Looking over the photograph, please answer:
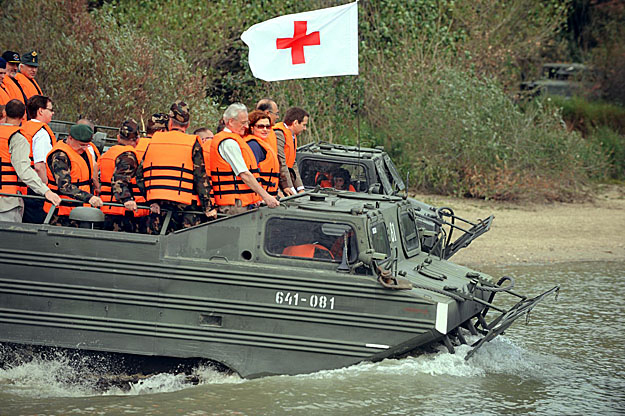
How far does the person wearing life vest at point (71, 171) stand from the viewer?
7.96 meters

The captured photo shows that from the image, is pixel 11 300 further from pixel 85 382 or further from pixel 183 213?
pixel 183 213

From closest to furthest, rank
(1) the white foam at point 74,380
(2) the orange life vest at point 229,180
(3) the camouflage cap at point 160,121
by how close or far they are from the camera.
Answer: (1) the white foam at point 74,380 < (2) the orange life vest at point 229,180 < (3) the camouflage cap at point 160,121

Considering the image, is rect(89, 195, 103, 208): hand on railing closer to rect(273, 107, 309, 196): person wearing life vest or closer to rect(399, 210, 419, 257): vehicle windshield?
rect(273, 107, 309, 196): person wearing life vest

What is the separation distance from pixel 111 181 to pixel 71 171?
1.10 ft

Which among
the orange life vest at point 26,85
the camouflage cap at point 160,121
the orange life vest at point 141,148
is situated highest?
the orange life vest at point 26,85

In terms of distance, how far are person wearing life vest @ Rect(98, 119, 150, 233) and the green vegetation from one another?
7.00 metres

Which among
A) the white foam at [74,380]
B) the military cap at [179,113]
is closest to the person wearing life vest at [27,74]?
the military cap at [179,113]

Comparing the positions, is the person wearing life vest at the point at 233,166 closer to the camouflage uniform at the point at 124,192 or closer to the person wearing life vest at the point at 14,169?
the camouflage uniform at the point at 124,192

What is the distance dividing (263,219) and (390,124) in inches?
463

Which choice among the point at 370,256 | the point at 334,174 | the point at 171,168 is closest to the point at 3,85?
the point at 171,168

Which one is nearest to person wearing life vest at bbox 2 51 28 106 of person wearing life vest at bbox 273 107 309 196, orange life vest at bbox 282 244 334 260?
person wearing life vest at bbox 273 107 309 196

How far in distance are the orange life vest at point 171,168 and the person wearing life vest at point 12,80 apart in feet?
8.79

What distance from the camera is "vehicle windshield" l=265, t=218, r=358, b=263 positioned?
25.1 feet

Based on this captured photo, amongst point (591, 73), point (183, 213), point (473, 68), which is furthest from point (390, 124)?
point (183, 213)
